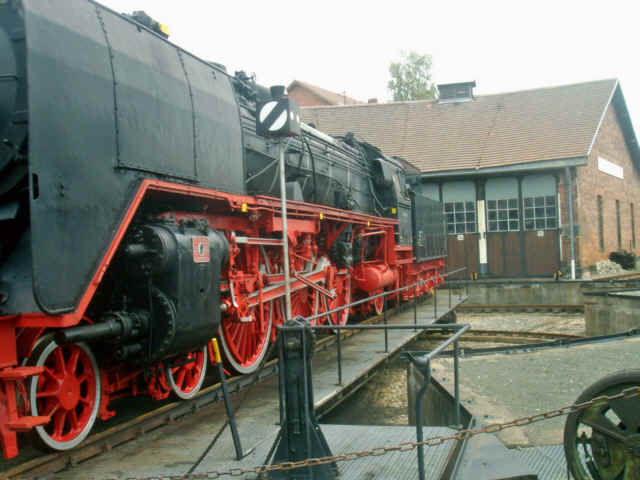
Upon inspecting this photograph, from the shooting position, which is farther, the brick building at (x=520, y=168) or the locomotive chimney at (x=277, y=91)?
the brick building at (x=520, y=168)

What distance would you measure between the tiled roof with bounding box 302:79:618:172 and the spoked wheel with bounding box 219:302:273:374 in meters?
14.8

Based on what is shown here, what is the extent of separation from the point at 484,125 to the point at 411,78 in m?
23.4

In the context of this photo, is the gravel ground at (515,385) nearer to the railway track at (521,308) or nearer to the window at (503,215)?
the railway track at (521,308)

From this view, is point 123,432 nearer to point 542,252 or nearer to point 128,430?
point 128,430

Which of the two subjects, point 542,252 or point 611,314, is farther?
point 542,252

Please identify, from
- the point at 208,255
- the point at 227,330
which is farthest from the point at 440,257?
the point at 208,255

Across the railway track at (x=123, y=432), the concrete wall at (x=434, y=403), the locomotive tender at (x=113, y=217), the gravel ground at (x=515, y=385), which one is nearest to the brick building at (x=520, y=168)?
the gravel ground at (x=515, y=385)

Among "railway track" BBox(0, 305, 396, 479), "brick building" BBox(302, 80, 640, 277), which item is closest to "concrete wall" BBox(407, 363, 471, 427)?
"railway track" BBox(0, 305, 396, 479)

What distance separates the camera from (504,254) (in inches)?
811

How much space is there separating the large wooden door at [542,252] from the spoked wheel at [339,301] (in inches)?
474

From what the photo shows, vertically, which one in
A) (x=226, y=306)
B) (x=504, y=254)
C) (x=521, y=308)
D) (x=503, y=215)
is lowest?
(x=521, y=308)

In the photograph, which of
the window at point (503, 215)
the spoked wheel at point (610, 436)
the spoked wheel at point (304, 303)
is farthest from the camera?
the window at point (503, 215)

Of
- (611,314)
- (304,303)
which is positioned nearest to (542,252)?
(611,314)

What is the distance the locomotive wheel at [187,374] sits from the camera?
5.11m
